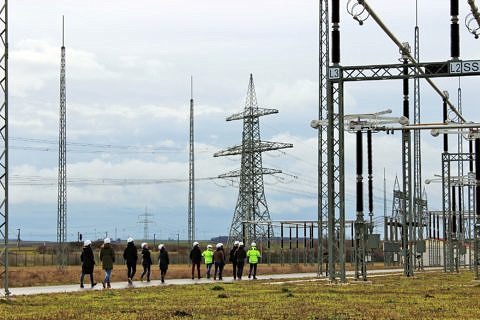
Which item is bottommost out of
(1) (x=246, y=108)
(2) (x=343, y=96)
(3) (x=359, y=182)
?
(3) (x=359, y=182)

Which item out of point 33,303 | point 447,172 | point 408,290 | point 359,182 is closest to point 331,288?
point 408,290

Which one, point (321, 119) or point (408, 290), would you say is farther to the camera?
point (321, 119)

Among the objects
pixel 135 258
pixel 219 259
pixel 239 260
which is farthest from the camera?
pixel 239 260

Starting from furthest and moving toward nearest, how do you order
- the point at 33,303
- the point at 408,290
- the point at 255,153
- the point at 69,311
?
the point at 255,153 → the point at 408,290 → the point at 33,303 → the point at 69,311

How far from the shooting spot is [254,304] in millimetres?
25875

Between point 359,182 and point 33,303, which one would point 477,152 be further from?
point 33,303

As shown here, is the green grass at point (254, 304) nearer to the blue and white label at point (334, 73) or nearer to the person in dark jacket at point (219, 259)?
the blue and white label at point (334, 73)

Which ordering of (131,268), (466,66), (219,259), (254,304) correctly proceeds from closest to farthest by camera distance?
1. (254,304)
2. (466,66)
3. (131,268)
4. (219,259)

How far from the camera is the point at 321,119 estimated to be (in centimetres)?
4609

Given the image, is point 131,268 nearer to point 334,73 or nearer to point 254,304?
point 334,73

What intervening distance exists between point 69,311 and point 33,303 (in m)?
4.26

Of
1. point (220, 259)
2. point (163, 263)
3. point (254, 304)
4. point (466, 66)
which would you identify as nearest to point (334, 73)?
point (466, 66)

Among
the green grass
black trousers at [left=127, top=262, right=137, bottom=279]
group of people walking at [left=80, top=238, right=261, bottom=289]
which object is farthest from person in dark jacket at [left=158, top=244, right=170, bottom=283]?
the green grass

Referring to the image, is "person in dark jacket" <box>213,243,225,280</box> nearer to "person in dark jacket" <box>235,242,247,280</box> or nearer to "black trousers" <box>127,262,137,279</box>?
"person in dark jacket" <box>235,242,247,280</box>
